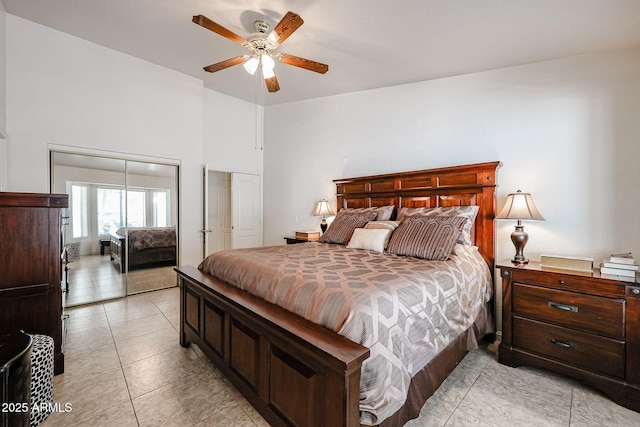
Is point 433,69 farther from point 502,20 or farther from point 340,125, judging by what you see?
point 340,125

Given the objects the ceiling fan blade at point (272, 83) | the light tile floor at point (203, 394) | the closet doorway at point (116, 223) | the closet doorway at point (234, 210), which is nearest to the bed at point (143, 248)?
the closet doorway at point (116, 223)

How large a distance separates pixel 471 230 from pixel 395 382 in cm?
212

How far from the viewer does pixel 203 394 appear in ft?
6.31

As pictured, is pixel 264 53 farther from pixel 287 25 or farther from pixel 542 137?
pixel 542 137

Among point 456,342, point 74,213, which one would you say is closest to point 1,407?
point 456,342

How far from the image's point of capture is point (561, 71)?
257 centimetres

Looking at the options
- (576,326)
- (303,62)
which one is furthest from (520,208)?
(303,62)

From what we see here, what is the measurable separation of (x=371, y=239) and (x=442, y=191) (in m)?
1.05

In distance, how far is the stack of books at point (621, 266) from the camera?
1949 millimetres

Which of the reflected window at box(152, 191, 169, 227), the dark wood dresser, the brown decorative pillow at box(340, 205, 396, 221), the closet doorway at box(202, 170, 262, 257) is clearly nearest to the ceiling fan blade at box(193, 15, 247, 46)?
the dark wood dresser

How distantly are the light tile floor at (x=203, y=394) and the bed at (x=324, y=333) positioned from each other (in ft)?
0.57

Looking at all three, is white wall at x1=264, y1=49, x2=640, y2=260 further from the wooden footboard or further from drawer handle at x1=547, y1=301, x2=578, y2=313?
the wooden footboard

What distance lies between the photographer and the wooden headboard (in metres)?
2.82

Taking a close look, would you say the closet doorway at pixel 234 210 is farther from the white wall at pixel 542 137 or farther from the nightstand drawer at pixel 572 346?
the nightstand drawer at pixel 572 346
